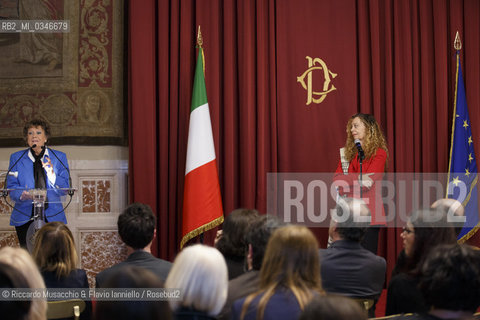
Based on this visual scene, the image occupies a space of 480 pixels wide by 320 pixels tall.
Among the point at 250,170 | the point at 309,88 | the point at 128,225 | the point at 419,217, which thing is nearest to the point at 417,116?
the point at 309,88

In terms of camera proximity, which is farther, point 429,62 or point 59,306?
point 429,62

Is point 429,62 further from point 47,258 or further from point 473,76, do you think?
point 47,258

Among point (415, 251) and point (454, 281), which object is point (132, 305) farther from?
point (415, 251)

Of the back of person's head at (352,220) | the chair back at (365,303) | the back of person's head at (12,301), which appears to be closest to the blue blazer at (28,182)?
the back of person's head at (352,220)

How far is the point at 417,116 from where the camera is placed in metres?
6.18

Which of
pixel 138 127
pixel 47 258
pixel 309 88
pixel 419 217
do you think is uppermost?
pixel 309 88

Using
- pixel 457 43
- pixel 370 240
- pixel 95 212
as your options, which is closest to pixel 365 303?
pixel 370 240

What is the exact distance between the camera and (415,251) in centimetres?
280

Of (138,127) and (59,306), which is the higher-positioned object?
(138,127)

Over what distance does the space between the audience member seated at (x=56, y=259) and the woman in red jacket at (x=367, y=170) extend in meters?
2.80

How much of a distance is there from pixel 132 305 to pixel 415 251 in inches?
68.9

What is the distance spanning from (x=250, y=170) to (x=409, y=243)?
3200 mm

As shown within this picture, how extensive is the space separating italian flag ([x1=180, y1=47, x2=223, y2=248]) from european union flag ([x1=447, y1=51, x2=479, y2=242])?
2.37 metres

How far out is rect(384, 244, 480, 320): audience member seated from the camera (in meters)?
1.90
